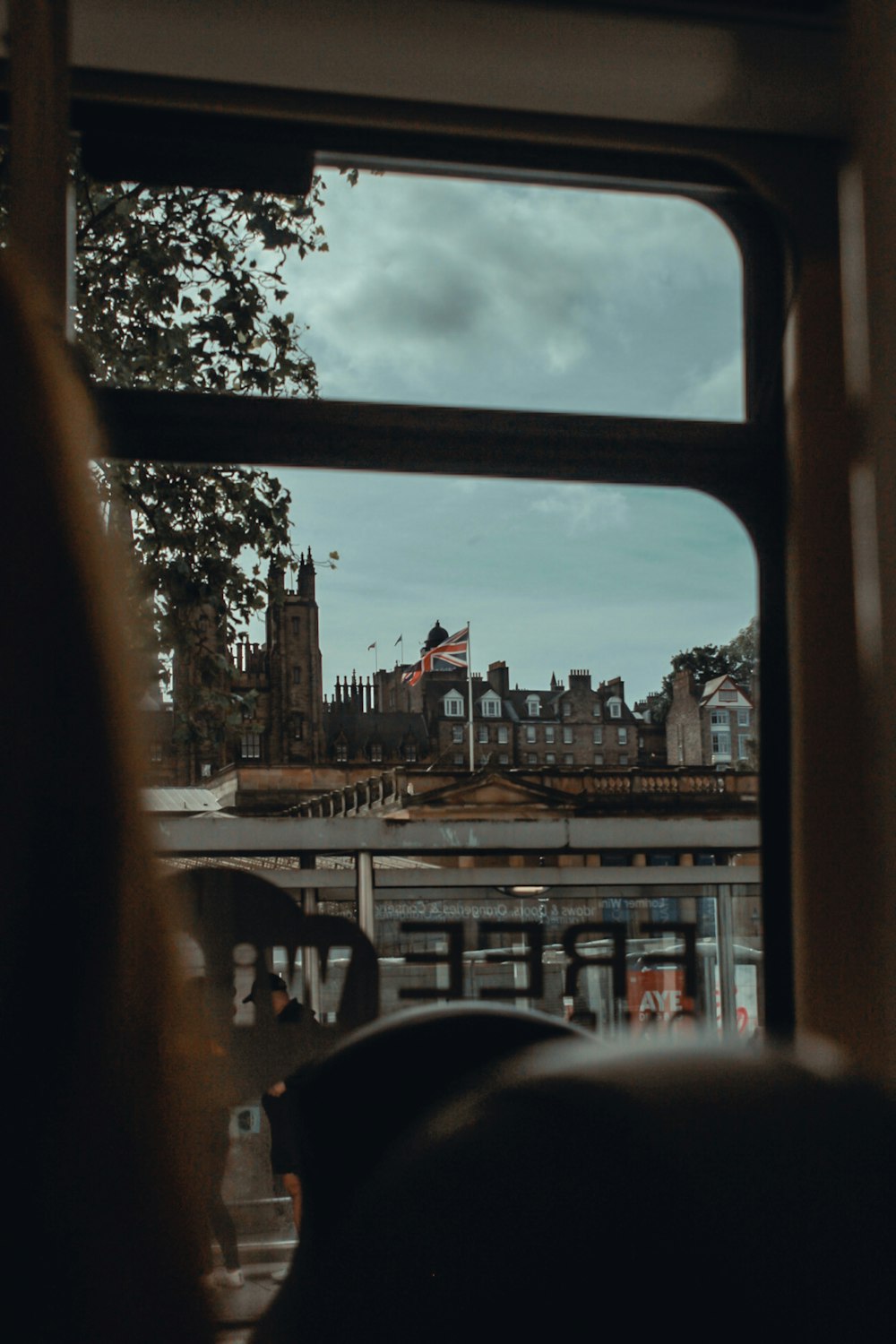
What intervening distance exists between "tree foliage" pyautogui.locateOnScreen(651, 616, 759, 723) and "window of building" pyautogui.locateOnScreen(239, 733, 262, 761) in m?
0.64

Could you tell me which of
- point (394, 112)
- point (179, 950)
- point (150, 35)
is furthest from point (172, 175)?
point (179, 950)

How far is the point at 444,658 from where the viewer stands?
5.68 ft

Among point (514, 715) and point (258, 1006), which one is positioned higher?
point (514, 715)

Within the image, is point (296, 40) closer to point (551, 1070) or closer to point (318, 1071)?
point (318, 1071)

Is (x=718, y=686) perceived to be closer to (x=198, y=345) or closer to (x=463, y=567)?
(x=463, y=567)

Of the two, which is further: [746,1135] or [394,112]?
[394,112]

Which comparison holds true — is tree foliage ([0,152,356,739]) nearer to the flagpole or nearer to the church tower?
the church tower

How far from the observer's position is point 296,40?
5.09 feet

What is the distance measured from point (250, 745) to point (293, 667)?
13cm

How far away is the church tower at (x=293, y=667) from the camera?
5.60 ft

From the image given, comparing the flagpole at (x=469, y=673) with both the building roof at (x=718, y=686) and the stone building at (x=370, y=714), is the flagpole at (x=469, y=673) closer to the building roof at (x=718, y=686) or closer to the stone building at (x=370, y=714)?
the stone building at (x=370, y=714)

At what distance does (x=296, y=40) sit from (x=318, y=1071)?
1446mm

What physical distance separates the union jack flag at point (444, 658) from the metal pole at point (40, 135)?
71cm

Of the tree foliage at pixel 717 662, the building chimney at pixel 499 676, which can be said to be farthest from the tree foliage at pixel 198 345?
the tree foliage at pixel 717 662
